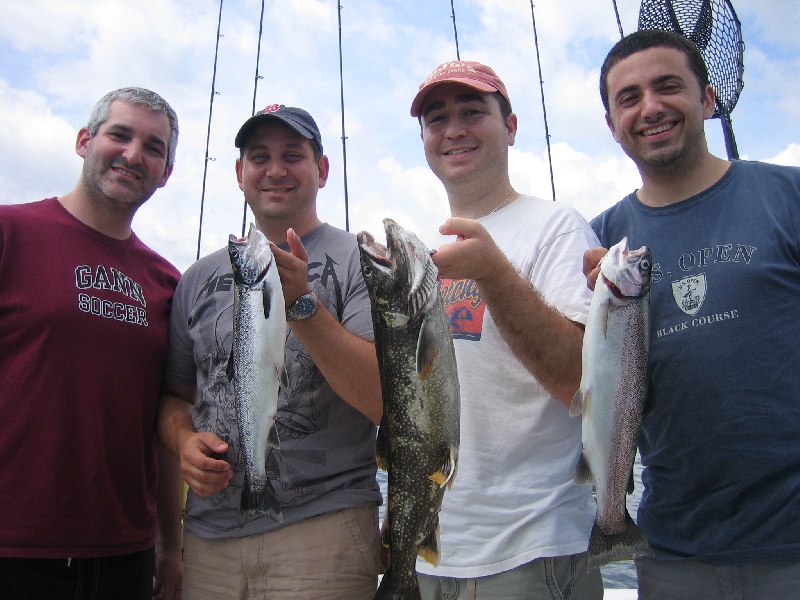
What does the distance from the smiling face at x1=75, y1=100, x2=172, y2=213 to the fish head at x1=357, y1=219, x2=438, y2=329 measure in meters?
2.08

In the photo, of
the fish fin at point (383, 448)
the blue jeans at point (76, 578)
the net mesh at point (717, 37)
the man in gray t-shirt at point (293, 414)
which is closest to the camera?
the fish fin at point (383, 448)

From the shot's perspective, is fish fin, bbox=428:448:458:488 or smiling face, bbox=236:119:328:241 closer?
fish fin, bbox=428:448:458:488

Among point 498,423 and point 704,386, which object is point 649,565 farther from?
point 498,423

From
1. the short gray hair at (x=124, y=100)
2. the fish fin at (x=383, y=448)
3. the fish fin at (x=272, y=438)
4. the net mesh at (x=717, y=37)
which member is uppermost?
the net mesh at (x=717, y=37)

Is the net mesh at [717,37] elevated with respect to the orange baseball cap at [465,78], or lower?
elevated

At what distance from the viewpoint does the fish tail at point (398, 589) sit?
236cm

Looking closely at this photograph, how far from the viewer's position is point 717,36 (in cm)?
429

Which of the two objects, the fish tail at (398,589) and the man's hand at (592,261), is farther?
the man's hand at (592,261)

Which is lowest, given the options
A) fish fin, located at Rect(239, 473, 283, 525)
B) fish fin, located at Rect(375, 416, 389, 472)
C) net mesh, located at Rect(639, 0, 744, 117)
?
fish fin, located at Rect(239, 473, 283, 525)

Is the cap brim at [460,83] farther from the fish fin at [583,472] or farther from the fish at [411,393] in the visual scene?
the fish fin at [583,472]

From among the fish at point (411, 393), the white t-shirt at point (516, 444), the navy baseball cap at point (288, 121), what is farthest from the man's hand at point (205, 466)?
the navy baseball cap at point (288, 121)

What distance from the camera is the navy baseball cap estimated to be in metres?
3.35

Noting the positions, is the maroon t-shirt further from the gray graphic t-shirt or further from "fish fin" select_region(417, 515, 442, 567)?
"fish fin" select_region(417, 515, 442, 567)

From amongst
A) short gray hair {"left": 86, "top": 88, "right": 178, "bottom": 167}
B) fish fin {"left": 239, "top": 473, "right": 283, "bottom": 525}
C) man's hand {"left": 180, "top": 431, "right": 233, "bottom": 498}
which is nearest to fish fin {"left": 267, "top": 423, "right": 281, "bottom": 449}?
fish fin {"left": 239, "top": 473, "right": 283, "bottom": 525}
